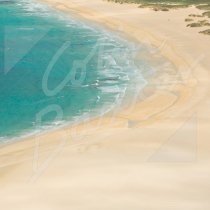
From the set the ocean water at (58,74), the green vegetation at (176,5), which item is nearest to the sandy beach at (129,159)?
the ocean water at (58,74)

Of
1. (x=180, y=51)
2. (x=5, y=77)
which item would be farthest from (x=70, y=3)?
(x=5, y=77)

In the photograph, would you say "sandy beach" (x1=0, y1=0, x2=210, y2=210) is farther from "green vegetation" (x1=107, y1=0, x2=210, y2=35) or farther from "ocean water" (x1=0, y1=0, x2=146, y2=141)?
"green vegetation" (x1=107, y1=0, x2=210, y2=35)

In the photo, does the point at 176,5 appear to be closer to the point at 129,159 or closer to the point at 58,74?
the point at 58,74

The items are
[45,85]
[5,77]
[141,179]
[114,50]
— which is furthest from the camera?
[114,50]

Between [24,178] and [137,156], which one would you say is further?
[137,156]

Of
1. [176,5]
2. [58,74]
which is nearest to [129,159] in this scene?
[58,74]

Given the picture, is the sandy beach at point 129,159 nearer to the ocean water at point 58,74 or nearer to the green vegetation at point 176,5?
the ocean water at point 58,74

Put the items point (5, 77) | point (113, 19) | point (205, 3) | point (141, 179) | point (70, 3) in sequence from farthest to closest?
point (70, 3), point (205, 3), point (113, 19), point (5, 77), point (141, 179)

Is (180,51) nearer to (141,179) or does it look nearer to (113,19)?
(113,19)
